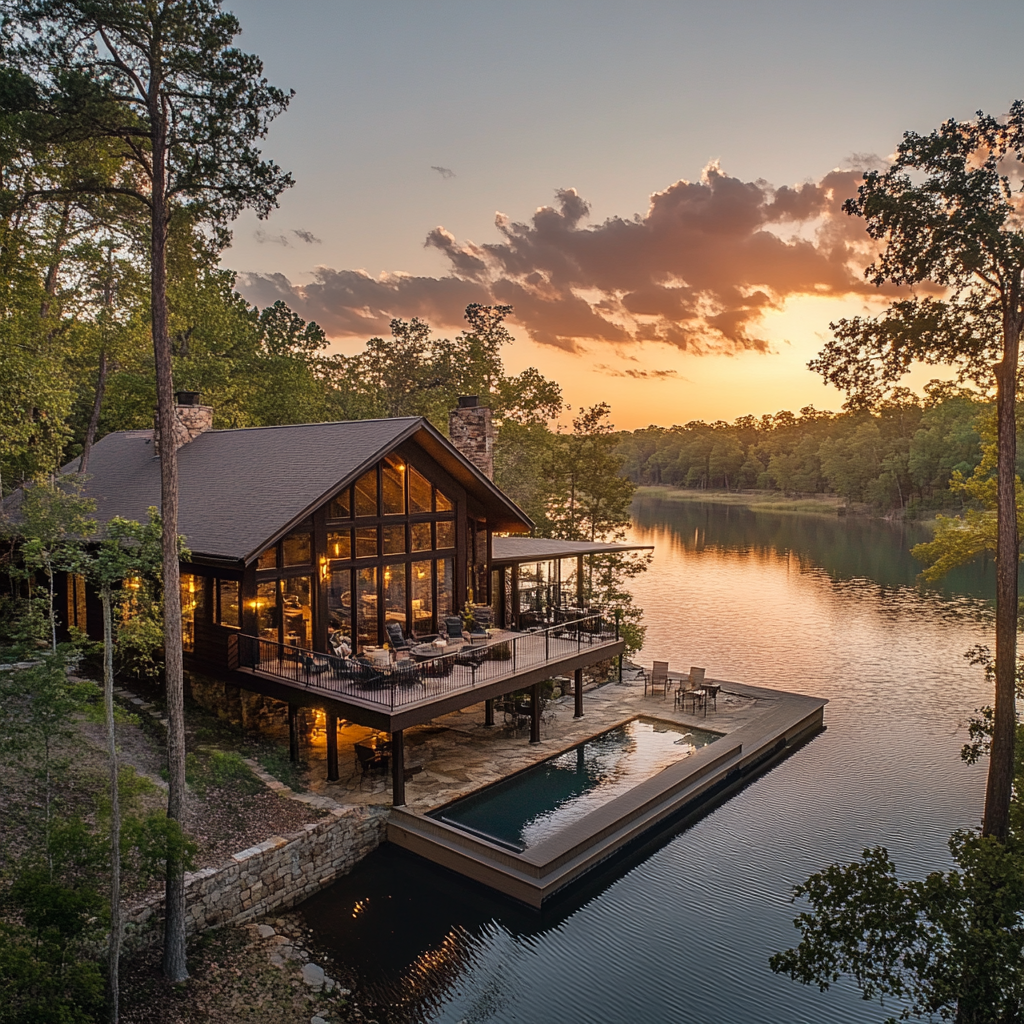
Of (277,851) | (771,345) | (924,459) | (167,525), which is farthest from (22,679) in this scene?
(924,459)

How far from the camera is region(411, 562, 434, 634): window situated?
15.1 m

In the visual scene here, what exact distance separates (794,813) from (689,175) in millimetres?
20861

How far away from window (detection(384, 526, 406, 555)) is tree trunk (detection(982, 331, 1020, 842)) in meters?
10.5

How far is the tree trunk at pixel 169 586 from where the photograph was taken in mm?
7594

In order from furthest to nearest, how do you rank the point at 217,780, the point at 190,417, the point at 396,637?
the point at 190,417 < the point at 396,637 < the point at 217,780

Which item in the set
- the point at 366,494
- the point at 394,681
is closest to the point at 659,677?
the point at 394,681

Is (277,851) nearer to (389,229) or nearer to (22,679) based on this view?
(22,679)

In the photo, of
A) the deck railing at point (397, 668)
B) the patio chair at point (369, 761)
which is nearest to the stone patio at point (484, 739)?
the patio chair at point (369, 761)

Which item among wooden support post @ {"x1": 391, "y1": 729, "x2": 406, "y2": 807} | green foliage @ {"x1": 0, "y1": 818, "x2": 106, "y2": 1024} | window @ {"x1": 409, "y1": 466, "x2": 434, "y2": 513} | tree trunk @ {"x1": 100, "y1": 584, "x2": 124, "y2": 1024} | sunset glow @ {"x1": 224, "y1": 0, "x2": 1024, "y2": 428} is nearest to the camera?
green foliage @ {"x1": 0, "y1": 818, "x2": 106, "y2": 1024}

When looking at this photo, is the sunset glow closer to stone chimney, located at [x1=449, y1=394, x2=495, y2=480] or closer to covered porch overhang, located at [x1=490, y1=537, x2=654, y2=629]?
stone chimney, located at [x1=449, y1=394, x2=495, y2=480]

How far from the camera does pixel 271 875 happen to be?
9492 millimetres

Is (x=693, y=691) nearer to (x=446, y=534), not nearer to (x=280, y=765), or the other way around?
(x=446, y=534)

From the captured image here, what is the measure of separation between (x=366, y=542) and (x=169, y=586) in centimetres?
646

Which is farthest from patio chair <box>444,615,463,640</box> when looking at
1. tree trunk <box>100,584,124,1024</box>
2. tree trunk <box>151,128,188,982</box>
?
tree trunk <box>100,584,124,1024</box>
